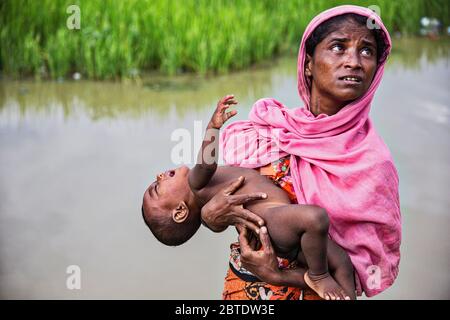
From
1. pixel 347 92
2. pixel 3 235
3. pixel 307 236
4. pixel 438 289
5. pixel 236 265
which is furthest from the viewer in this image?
pixel 3 235

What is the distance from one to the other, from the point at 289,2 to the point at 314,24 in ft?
13.2

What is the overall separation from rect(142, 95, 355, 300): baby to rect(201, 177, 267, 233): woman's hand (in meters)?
0.02

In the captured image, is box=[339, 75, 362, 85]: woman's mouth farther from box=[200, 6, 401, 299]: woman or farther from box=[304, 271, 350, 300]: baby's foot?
box=[304, 271, 350, 300]: baby's foot

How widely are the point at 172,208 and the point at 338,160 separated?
1.49ft

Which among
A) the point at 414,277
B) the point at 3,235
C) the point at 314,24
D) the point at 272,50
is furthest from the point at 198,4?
the point at 314,24

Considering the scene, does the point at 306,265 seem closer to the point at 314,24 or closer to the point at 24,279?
the point at 314,24

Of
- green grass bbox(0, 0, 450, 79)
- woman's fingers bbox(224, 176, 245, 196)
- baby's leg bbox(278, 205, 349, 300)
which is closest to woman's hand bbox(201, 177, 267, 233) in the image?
woman's fingers bbox(224, 176, 245, 196)

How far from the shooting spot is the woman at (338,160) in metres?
1.74

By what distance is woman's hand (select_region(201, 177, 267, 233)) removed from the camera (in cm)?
172

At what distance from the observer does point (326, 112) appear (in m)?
1.83

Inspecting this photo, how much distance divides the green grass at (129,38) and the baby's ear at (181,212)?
330cm

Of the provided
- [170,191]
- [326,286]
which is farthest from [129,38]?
[326,286]

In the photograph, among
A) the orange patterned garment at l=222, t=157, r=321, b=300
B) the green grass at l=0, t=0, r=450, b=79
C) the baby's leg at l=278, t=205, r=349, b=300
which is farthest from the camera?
the green grass at l=0, t=0, r=450, b=79

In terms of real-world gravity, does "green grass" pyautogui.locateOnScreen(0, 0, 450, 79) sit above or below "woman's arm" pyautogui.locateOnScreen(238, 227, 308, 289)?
above
